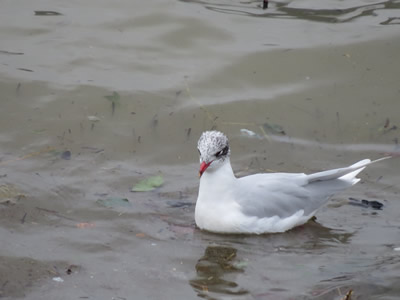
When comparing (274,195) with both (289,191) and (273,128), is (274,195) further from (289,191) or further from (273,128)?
(273,128)

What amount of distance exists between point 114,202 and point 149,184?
1.59 feet

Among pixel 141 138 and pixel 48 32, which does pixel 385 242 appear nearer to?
pixel 141 138

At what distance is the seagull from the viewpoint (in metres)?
6.11

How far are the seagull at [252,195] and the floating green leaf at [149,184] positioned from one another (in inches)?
24.6

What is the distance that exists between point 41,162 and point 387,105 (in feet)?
12.4

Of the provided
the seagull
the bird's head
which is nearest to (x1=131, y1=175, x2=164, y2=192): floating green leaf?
the seagull

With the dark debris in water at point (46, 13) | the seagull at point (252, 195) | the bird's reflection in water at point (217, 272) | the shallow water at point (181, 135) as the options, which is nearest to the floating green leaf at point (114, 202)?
the shallow water at point (181, 135)

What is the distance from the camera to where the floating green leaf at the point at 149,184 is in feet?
22.0

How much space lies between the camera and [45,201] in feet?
20.7

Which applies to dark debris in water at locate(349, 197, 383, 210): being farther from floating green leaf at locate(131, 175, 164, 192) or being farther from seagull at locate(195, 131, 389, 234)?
floating green leaf at locate(131, 175, 164, 192)

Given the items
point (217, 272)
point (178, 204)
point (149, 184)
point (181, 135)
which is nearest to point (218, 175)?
point (178, 204)

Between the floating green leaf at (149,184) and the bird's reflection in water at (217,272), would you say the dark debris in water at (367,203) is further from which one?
the floating green leaf at (149,184)

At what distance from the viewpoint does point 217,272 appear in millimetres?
5445

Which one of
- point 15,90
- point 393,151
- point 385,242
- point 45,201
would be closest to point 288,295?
point 385,242
